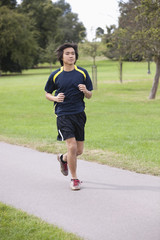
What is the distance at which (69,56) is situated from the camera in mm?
5062

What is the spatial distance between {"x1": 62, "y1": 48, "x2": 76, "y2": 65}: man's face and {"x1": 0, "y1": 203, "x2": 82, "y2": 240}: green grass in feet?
6.46

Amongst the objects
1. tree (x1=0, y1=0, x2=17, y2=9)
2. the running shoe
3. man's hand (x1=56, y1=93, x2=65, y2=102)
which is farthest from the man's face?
tree (x1=0, y1=0, x2=17, y2=9)

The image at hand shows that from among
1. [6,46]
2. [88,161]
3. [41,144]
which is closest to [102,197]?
[88,161]

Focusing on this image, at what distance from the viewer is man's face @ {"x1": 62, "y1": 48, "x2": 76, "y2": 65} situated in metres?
5.04

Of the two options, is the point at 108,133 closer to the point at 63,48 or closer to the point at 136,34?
the point at 63,48

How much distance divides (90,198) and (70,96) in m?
1.30

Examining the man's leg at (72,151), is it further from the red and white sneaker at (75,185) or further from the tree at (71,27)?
the tree at (71,27)

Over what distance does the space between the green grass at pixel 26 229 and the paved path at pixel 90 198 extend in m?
0.13

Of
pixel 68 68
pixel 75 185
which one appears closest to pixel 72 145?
pixel 75 185

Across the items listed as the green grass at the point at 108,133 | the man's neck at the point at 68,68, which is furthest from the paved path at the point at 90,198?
the man's neck at the point at 68,68

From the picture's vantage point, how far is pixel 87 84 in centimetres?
517

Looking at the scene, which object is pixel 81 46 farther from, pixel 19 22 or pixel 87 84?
pixel 87 84

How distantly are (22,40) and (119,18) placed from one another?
39706 mm

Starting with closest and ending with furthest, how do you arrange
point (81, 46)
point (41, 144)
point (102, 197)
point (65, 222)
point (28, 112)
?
point (65, 222)
point (102, 197)
point (41, 144)
point (28, 112)
point (81, 46)
